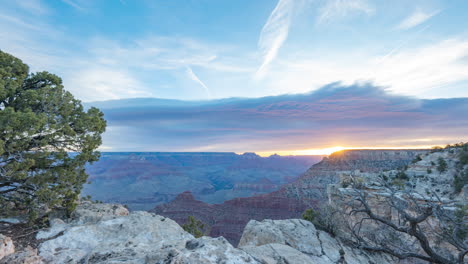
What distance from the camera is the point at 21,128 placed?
8.54 metres

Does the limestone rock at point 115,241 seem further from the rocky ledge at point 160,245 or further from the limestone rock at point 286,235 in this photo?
the limestone rock at point 286,235

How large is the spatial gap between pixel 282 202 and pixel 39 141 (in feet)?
287

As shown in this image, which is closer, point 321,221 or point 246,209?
point 321,221

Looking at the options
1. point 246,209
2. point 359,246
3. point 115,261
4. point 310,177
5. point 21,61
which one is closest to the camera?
point 115,261

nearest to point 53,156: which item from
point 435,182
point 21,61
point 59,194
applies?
point 59,194

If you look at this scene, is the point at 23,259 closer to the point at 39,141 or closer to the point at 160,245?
the point at 160,245

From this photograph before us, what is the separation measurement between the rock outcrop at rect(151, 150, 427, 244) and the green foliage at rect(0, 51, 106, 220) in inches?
2580

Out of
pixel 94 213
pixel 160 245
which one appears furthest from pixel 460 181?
pixel 94 213

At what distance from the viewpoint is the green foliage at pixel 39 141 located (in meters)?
8.69

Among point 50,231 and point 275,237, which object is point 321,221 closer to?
point 275,237

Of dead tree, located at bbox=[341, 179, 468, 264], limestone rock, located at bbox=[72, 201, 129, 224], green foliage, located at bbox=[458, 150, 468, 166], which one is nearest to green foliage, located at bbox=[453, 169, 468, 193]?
green foliage, located at bbox=[458, 150, 468, 166]

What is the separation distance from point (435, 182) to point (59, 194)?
4290 centimetres

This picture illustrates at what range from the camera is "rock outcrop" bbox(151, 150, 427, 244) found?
7512 cm

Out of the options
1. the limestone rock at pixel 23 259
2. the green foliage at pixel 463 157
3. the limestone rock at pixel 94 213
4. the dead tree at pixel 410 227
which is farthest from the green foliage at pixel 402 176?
the limestone rock at pixel 23 259
